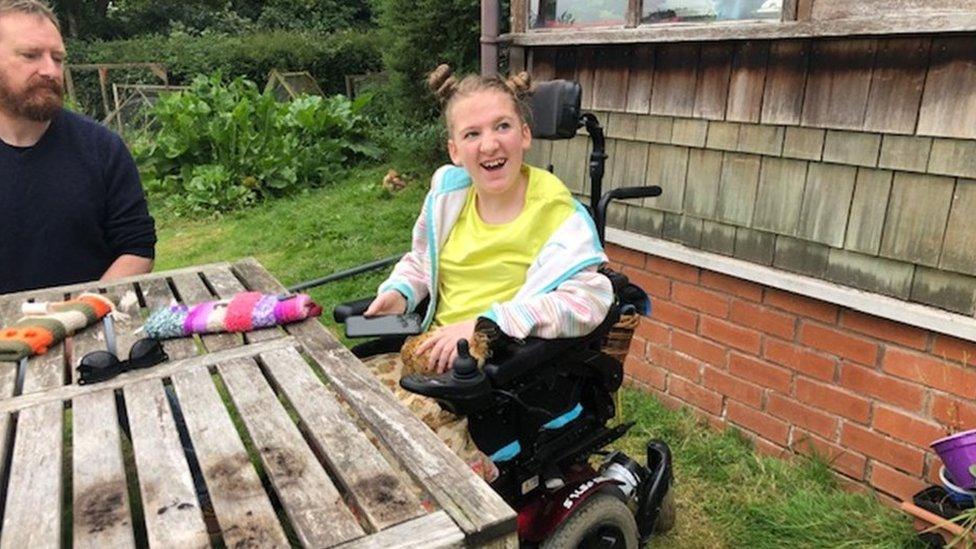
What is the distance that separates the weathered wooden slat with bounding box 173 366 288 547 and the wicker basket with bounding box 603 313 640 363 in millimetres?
937

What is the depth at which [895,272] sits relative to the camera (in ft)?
7.63

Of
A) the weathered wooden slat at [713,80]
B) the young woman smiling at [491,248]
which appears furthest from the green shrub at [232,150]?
the young woman smiling at [491,248]

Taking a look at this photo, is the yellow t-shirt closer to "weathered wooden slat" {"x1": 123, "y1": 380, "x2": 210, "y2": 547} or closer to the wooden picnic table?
the wooden picnic table

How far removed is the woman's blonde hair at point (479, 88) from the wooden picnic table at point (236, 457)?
717 millimetres

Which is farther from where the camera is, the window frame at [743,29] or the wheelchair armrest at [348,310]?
the window frame at [743,29]

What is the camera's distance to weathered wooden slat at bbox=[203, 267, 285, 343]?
190cm

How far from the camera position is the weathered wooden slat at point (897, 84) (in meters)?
2.17

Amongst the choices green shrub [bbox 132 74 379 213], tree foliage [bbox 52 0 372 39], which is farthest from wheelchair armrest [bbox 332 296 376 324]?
tree foliage [bbox 52 0 372 39]

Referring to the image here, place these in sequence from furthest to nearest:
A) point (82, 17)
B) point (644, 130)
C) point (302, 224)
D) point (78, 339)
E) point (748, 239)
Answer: point (82, 17) < point (302, 224) < point (644, 130) < point (748, 239) < point (78, 339)

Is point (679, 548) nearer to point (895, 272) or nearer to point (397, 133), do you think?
point (895, 272)

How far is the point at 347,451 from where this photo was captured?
1319mm

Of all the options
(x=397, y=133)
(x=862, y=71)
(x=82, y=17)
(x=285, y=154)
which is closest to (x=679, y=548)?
(x=862, y=71)

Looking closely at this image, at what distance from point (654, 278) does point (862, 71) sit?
47.0 inches

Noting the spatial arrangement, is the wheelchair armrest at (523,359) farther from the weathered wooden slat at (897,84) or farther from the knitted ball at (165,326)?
the weathered wooden slat at (897,84)
